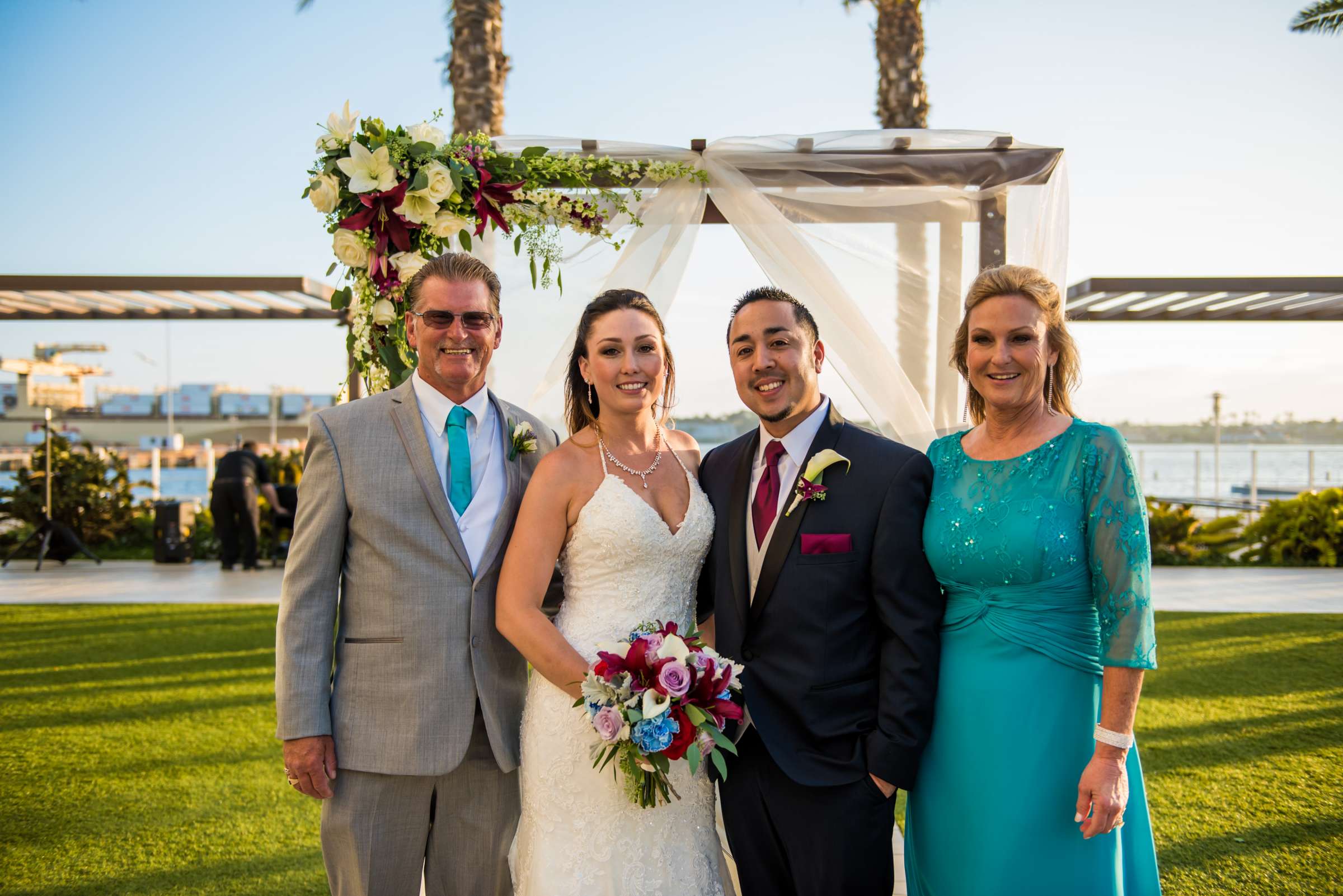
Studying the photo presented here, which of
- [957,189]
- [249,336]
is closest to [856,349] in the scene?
[957,189]

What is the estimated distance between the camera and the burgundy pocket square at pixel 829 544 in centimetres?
258

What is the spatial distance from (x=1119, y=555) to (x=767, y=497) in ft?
3.35

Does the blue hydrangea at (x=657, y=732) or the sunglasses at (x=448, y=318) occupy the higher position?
the sunglasses at (x=448, y=318)

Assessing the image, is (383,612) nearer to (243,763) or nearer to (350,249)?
(350,249)

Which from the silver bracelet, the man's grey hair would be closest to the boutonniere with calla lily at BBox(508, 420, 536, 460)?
the man's grey hair

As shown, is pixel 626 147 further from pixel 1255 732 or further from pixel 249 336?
pixel 249 336

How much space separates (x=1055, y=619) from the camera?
2.48 meters

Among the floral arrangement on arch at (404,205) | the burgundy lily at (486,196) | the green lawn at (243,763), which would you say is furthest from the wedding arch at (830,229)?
the green lawn at (243,763)

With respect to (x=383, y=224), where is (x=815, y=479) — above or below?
below

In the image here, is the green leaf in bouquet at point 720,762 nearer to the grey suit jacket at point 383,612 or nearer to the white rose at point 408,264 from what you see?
the grey suit jacket at point 383,612

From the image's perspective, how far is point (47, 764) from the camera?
18.2 feet

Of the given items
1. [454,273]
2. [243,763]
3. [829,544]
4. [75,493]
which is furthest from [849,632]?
[75,493]

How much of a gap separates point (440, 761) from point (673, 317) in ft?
9.64

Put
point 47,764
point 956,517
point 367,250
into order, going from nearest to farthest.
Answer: point 956,517 → point 367,250 → point 47,764
